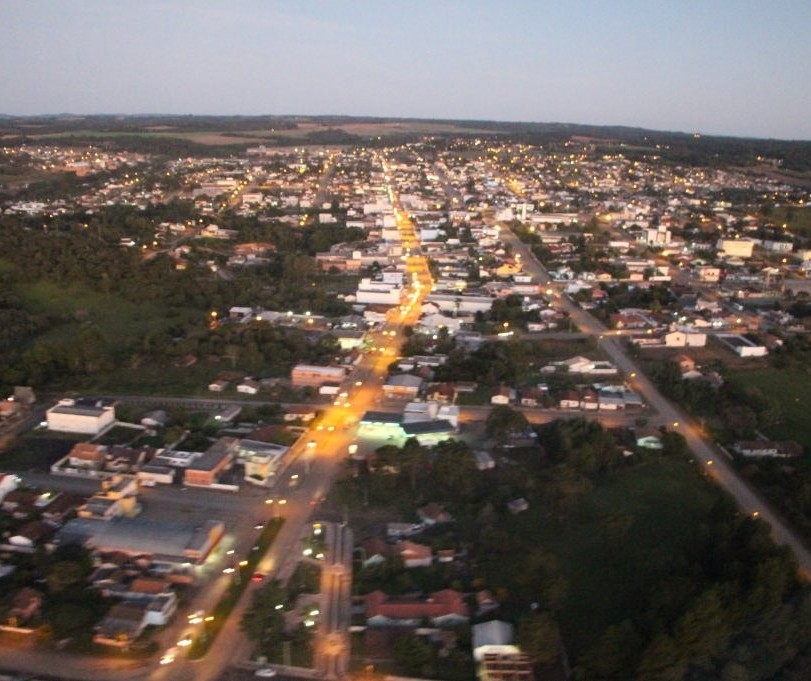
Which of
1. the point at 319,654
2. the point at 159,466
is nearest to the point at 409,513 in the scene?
the point at 319,654

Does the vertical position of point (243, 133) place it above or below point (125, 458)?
above

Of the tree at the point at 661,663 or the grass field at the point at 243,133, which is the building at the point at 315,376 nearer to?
the tree at the point at 661,663

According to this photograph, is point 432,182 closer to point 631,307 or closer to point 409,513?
point 631,307

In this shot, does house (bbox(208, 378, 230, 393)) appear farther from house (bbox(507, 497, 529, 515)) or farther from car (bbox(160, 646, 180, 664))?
car (bbox(160, 646, 180, 664))

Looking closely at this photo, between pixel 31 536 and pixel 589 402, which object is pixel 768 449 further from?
pixel 31 536

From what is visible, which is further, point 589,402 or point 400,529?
point 589,402

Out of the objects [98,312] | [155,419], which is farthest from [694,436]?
[98,312]
